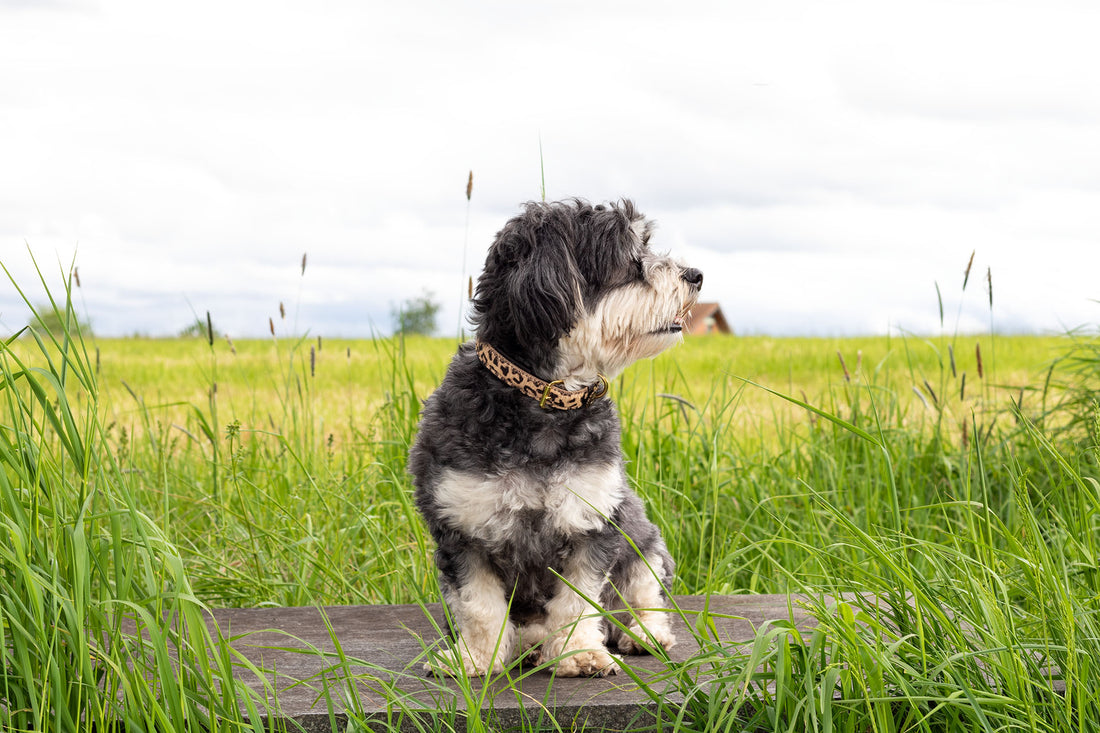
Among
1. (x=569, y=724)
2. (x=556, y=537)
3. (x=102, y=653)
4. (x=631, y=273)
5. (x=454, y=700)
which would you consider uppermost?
(x=631, y=273)

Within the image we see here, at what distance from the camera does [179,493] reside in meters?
6.05

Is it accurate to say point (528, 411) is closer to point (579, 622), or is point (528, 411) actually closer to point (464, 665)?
point (579, 622)

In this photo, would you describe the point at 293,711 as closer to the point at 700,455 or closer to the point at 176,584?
the point at 176,584

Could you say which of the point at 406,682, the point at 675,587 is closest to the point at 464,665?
the point at 406,682

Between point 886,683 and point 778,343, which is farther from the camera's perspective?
point 778,343

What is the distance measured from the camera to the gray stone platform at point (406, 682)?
2.91m

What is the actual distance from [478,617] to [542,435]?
696mm

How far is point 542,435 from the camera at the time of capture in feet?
10.5

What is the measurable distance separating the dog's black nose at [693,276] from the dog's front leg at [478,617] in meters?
1.33

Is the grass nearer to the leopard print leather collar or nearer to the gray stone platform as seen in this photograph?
the gray stone platform

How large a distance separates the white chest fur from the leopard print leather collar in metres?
0.24

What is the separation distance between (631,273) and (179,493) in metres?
4.01

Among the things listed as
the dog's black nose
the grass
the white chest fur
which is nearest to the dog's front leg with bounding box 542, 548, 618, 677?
the white chest fur

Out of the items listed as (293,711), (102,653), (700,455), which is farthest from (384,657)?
(700,455)
